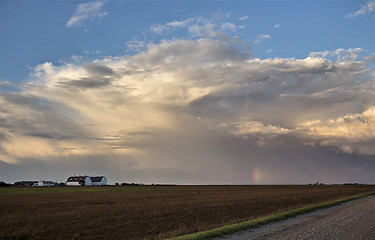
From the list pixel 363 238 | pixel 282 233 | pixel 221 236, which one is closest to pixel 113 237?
pixel 221 236

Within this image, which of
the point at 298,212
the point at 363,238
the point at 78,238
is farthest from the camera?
the point at 298,212

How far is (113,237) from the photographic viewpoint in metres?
24.7

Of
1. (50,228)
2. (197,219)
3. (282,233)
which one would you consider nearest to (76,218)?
(50,228)

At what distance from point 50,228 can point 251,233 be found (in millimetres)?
16285

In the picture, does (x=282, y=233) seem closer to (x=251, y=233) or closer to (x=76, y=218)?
(x=251, y=233)

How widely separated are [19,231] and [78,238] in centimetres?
544

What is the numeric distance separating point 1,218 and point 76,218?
7.20 m

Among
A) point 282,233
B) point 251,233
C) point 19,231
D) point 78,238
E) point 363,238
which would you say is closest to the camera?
point 363,238

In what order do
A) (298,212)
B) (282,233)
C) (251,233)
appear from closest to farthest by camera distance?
1. (282,233)
2. (251,233)
3. (298,212)

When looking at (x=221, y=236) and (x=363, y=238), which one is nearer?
(x=363, y=238)

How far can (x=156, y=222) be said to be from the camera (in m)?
31.0

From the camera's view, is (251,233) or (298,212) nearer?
(251,233)

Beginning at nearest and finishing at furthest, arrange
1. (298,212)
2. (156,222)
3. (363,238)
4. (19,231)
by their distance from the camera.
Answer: (363,238), (19,231), (156,222), (298,212)

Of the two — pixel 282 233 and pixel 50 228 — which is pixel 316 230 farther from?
pixel 50 228
